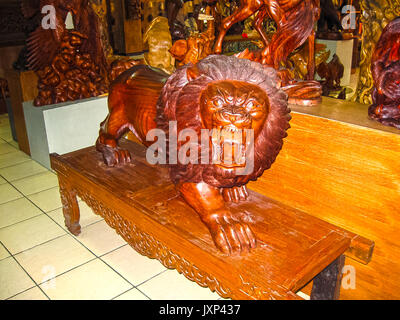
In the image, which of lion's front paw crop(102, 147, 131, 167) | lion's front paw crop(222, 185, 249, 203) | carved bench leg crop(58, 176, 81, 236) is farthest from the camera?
carved bench leg crop(58, 176, 81, 236)

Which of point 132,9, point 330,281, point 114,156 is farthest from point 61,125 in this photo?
point 132,9

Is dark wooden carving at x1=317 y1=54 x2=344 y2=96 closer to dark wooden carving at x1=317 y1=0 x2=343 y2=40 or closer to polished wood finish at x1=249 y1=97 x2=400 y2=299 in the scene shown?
dark wooden carving at x1=317 y1=0 x2=343 y2=40

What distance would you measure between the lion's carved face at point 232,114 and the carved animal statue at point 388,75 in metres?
0.54

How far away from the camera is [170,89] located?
1.21m

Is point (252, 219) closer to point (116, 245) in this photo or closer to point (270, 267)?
point (270, 267)

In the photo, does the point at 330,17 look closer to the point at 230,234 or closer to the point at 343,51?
the point at 343,51

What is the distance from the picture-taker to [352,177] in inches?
55.5

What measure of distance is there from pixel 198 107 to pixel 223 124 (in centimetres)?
13

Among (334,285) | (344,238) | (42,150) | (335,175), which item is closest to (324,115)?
(335,175)

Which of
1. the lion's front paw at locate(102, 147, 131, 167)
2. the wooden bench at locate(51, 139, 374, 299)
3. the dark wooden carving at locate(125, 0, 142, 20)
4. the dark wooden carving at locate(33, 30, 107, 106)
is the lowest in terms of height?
the wooden bench at locate(51, 139, 374, 299)

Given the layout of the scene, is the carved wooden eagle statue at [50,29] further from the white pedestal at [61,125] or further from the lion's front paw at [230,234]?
the lion's front paw at [230,234]

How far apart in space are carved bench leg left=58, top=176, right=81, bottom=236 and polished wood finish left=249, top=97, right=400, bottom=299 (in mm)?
1153

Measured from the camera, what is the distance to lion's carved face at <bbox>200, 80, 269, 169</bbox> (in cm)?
105

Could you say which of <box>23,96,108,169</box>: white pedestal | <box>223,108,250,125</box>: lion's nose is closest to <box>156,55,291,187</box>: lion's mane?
<box>223,108,250,125</box>: lion's nose
